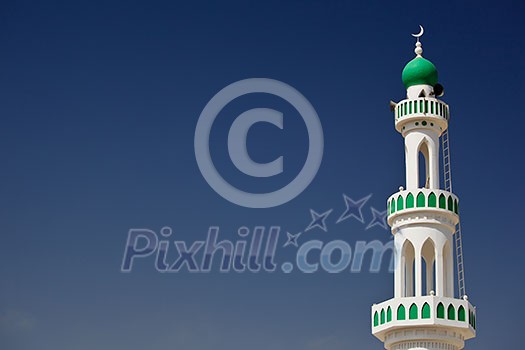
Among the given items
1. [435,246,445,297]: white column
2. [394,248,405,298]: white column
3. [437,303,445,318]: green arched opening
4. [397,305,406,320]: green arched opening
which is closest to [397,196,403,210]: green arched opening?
[394,248,405,298]: white column

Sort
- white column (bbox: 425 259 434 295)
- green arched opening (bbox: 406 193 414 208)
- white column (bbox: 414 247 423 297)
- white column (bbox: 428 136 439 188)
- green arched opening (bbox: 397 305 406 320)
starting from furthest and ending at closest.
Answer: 1. white column (bbox: 425 259 434 295)
2. white column (bbox: 428 136 439 188)
3. green arched opening (bbox: 406 193 414 208)
4. white column (bbox: 414 247 423 297)
5. green arched opening (bbox: 397 305 406 320)

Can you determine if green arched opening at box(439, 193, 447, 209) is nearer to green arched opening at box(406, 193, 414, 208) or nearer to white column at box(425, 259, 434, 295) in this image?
green arched opening at box(406, 193, 414, 208)

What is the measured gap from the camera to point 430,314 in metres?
43.8

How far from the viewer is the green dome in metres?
48.0

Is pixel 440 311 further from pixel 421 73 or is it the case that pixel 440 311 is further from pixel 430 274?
pixel 421 73

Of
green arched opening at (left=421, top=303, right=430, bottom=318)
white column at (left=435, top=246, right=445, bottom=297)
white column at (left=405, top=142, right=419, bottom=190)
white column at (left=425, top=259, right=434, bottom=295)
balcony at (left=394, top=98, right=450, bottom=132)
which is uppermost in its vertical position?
balcony at (left=394, top=98, right=450, bottom=132)

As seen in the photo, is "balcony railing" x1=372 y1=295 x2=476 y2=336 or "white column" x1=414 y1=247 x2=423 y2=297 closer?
"balcony railing" x1=372 y1=295 x2=476 y2=336

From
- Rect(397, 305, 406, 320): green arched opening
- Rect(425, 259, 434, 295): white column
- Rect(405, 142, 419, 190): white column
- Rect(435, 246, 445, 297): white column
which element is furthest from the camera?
Rect(425, 259, 434, 295): white column

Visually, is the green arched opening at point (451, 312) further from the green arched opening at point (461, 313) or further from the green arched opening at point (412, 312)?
the green arched opening at point (412, 312)

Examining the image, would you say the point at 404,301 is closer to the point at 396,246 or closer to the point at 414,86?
the point at 396,246

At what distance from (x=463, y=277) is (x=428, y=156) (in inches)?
221

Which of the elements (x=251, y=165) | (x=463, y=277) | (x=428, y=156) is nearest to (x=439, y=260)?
(x=463, y=277)

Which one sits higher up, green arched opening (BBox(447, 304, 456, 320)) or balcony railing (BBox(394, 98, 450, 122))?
balcony railing (BBox(394, 98, 450, 122))

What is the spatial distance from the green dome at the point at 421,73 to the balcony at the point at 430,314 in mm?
9641
